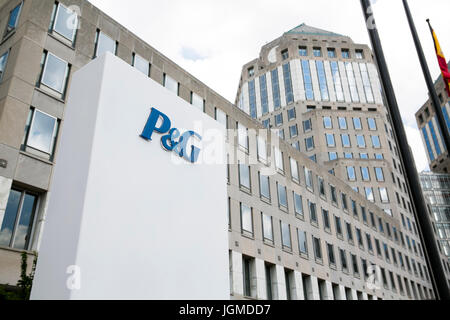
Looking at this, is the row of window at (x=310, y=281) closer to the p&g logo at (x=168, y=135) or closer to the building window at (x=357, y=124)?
the p&g logo at (x=168, y=135)

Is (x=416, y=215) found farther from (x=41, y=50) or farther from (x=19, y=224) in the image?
(x=41, y=50)

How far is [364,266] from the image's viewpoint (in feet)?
142

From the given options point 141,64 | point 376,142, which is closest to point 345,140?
point 376,142

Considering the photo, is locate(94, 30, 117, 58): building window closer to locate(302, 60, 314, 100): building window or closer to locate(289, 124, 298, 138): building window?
locate(289, 124, 298, 138): building window

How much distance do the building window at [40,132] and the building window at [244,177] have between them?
13618 mm

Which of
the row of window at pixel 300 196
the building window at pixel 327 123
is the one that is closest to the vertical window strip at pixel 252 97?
the building window at pixel 327 123

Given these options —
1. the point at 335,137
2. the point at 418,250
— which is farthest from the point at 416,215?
the point at 335,137

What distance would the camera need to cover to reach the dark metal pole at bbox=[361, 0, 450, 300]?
4688mm

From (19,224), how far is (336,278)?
28.3 metres

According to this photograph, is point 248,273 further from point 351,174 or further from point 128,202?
point 351,174

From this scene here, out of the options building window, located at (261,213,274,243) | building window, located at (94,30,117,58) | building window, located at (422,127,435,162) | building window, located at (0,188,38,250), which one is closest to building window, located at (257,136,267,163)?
building window, located at (261,213,274,243)

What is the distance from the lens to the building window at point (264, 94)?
88.4 meters
